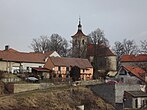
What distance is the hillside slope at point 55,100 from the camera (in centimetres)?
4334

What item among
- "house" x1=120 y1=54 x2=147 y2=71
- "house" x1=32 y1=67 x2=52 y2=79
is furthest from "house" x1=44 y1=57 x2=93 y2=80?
"house" x1=120 y1=54 x2=147 y2=71

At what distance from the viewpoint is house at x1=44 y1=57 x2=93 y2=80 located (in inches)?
2670

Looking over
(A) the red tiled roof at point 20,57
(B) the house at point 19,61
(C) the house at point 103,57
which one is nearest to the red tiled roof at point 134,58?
(C) the house at point 103,57

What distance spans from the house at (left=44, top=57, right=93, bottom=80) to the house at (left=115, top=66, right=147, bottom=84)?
8.33 m

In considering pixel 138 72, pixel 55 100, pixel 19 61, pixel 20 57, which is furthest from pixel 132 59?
pixel 55 100

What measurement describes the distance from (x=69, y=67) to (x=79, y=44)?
2300 cm

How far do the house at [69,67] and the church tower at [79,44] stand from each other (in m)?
12.5

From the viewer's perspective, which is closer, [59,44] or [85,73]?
[85,73]

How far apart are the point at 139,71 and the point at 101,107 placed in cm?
1827

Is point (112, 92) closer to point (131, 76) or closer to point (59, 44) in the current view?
point (131, 76)

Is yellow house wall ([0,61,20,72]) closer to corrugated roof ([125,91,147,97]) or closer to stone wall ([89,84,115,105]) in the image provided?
stone wall ([89,84,115,105])

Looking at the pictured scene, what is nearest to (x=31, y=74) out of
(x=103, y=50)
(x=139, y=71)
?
(x=139, y=71)

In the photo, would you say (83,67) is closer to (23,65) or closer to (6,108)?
(23,65)

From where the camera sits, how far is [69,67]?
73625 millimetres
